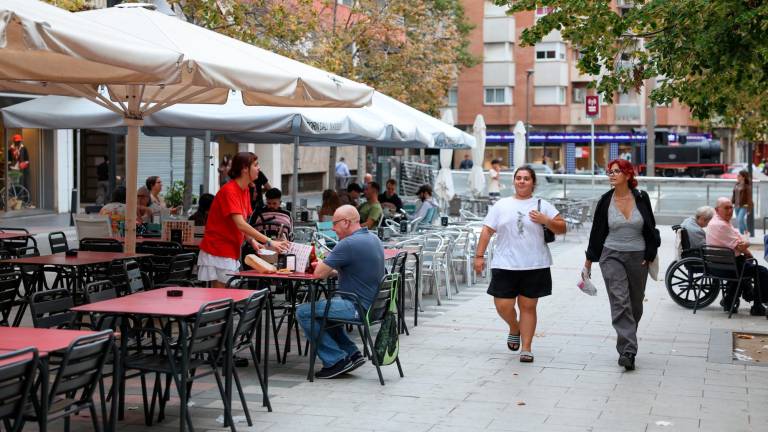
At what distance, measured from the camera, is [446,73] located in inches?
1395

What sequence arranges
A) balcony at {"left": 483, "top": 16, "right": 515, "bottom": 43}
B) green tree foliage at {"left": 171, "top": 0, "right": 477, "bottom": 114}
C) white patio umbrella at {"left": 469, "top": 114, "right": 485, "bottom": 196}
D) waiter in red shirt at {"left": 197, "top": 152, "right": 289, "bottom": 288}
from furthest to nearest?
balcony at {"left": 483, "top": 16, "right": 515, "bottom": 43}
white patio umbrella at {"left": 469, "top": 114, "right": 485, "bottom": 196}
green tree foliage at {"left": 171, "top": 0, "right": 477, "bottom": 114}
waiter in red shirt at {"left": 197, "top": 152, "right": 289, "bottom": 288}

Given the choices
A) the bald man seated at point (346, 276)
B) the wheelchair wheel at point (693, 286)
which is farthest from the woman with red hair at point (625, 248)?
the wheelchair wheel at point (693, 286)

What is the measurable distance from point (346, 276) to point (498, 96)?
207ft

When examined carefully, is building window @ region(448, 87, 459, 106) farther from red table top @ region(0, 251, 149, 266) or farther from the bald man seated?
the bald man seated

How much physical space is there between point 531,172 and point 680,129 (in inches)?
2738

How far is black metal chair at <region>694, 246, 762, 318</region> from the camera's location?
13383 millimetres

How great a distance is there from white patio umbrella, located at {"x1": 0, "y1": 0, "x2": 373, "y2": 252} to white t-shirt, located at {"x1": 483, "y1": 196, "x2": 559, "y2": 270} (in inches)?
78.0

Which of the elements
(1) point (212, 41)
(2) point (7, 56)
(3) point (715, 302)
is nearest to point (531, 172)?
(1) point (212, 41)

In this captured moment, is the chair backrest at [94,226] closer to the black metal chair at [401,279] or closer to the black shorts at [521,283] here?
the black metal chair at [401,279]

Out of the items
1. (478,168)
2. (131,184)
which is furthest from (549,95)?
(131,184)

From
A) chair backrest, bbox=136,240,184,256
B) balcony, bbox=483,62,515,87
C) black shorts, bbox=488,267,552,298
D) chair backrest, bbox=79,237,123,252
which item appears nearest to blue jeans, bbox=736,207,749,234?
black shorts, bbox=488,267,552,298

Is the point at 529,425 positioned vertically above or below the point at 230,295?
below

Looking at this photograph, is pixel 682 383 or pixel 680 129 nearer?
pixel 682 383

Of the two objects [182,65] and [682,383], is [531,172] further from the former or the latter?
[182,65]
